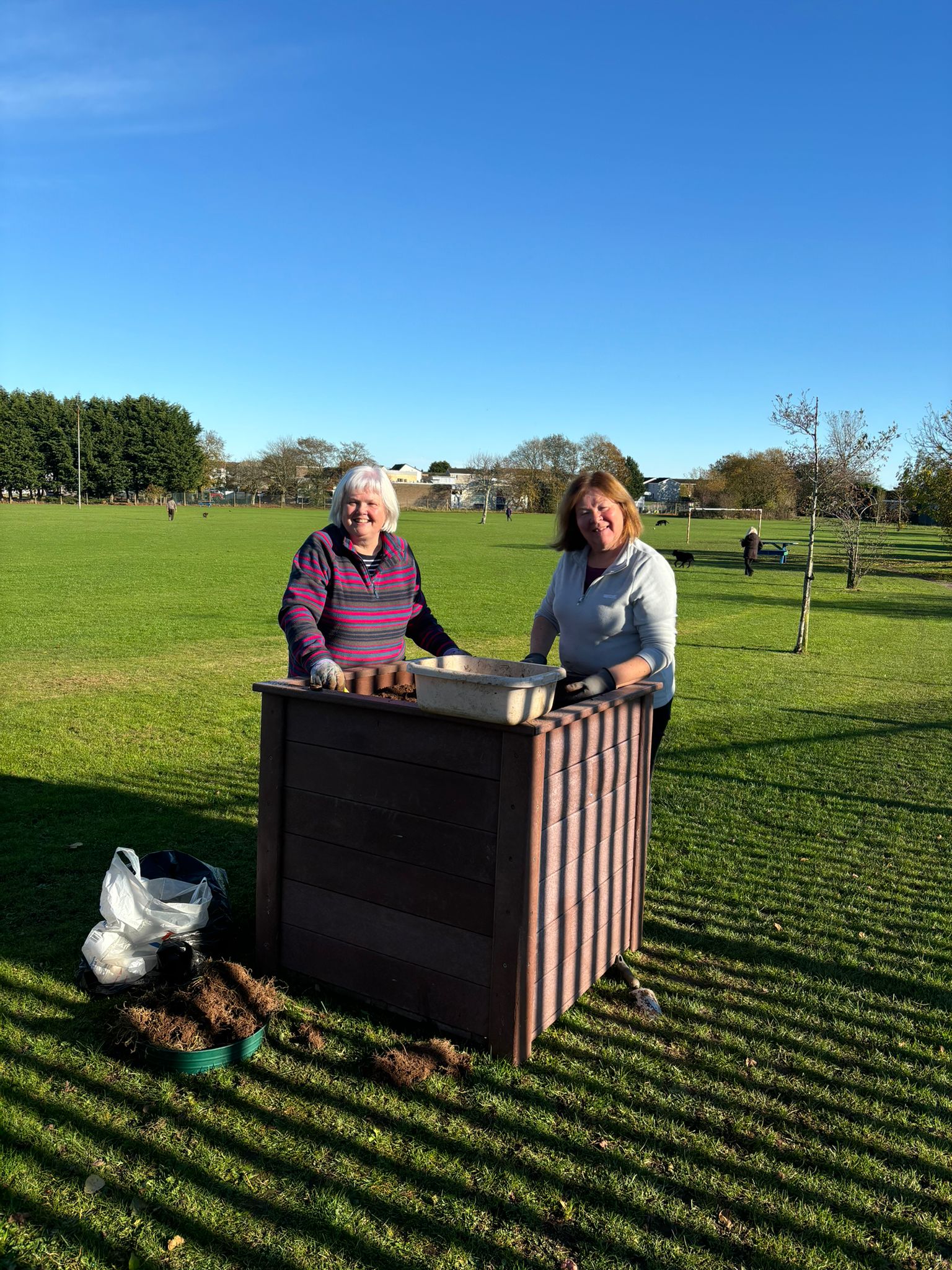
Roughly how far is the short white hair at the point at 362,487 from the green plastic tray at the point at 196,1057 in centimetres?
202

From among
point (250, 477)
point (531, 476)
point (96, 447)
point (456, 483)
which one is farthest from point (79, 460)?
point (456, 483)

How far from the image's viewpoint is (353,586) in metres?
3.76

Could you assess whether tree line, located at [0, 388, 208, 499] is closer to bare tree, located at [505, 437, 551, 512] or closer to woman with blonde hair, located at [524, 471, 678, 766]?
bare tree, located at [505, 437, 551, 512]

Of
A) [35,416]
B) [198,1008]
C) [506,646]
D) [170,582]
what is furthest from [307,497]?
[198,1008]

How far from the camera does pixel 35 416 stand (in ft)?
250

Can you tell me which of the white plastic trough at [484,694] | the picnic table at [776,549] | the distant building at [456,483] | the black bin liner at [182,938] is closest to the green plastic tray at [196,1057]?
the black bin liner at [182,938]

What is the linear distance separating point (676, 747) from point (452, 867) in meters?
4.89

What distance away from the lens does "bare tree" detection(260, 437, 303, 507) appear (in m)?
102

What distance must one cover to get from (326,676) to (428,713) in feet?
1.66

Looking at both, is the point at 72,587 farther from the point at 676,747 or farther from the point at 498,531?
the point at 498,531

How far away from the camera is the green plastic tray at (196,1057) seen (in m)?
2.88

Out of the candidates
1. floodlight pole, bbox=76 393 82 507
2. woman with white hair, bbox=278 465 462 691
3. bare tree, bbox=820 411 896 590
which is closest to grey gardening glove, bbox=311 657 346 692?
woman with white hair, bbox=278 465 462 691

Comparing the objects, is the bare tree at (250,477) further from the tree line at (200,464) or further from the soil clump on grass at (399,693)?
the soil clump on grass at (399,693)

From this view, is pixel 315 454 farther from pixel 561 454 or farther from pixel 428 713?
pixel 428 713
